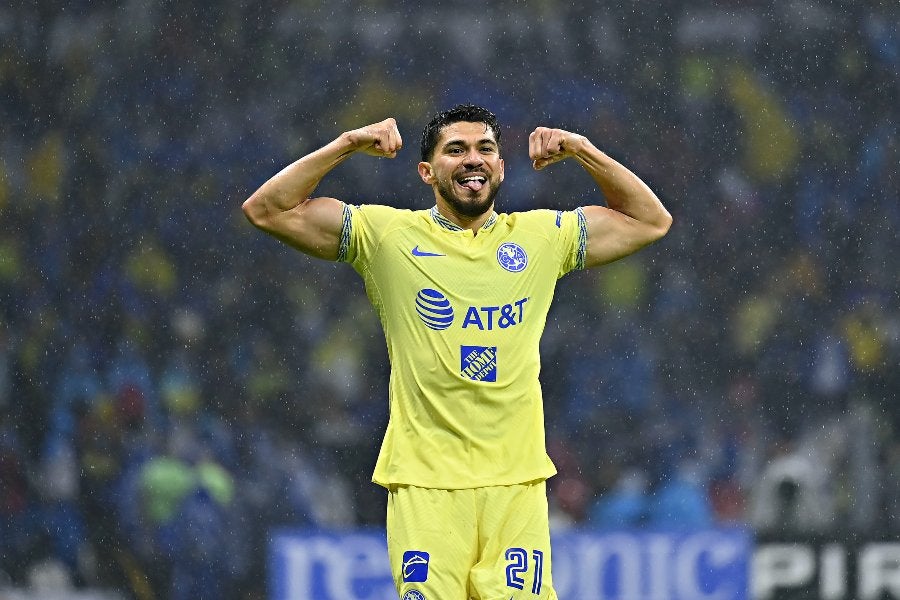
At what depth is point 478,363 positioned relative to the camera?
389 cm

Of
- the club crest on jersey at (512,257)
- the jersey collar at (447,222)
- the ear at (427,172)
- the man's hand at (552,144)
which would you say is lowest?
the club crest on jersey at (512,257)

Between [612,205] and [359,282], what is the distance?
302 centimetres

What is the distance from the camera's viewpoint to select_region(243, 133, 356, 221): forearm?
13.0ft

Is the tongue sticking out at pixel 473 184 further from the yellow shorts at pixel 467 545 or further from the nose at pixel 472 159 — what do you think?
the yellow shorts at pixel 467 545

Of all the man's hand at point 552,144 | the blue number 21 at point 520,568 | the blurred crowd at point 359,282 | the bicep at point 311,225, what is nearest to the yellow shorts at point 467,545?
the blue number 21 at point 520,568

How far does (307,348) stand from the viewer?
276 inches

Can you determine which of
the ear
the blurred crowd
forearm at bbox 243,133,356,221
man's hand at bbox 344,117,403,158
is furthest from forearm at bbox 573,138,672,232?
the blurred crowd

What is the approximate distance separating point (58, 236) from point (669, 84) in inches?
119

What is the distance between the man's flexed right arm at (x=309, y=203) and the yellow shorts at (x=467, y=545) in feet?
2.38

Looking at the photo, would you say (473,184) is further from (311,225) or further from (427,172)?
(311,225)

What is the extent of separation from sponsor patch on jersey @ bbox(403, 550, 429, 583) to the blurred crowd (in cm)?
314

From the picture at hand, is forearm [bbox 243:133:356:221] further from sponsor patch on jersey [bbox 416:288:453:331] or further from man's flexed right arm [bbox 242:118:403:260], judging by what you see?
sponsor patch on jersey [bbox 416:288:453:331]

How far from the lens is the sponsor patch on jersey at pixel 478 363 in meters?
3.87

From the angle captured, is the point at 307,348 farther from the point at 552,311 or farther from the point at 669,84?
the point at 669,84
